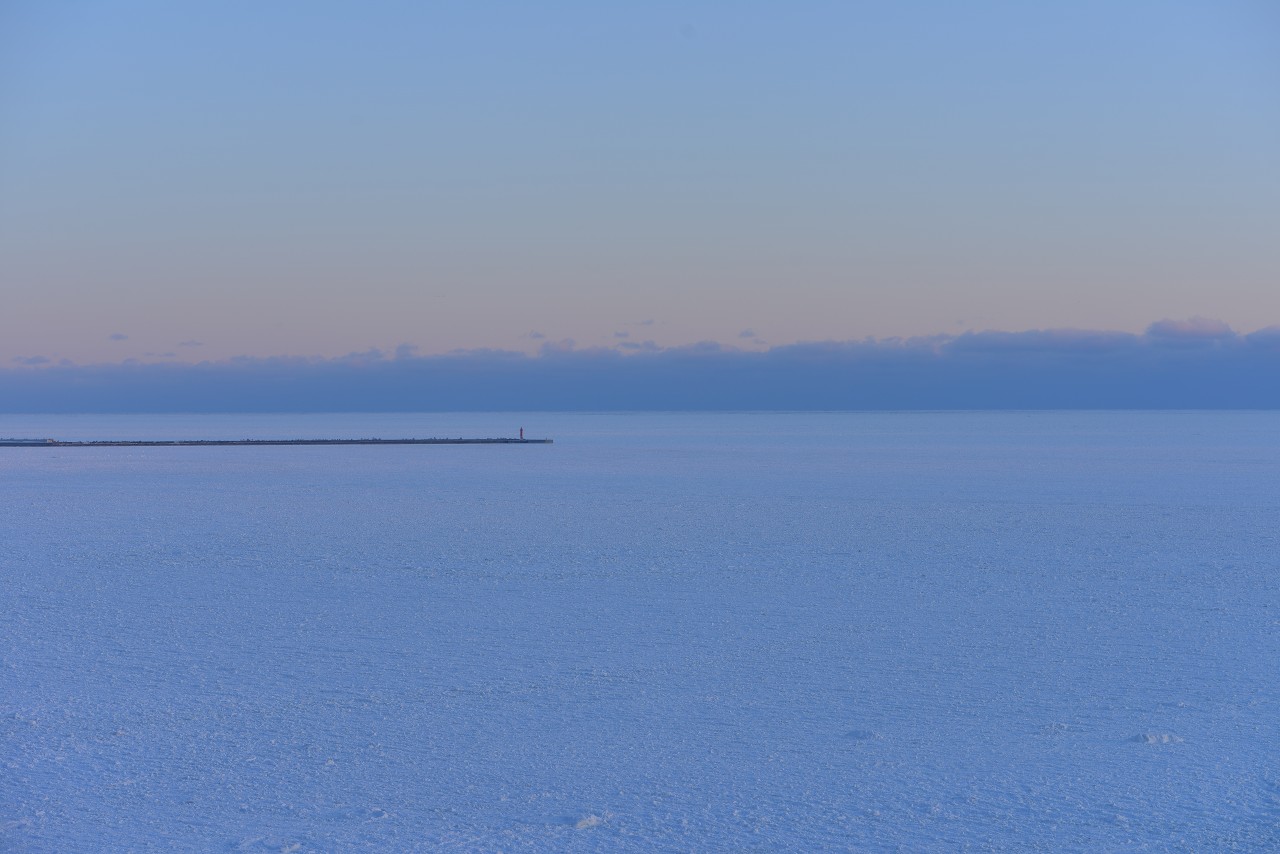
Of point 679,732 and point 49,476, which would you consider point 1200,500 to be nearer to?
point 679,732

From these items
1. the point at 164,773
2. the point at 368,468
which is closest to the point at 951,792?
the point at 164,773

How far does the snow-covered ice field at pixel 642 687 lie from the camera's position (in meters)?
5.65

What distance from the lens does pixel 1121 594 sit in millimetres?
11414

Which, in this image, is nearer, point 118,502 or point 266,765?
point 266,765

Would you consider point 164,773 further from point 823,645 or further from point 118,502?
point 118,502

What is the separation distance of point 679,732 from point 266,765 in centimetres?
230

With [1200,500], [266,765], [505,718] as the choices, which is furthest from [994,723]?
[1200,500]

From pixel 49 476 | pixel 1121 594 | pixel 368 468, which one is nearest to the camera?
pixel 1121 594

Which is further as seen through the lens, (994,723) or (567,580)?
(567,580)

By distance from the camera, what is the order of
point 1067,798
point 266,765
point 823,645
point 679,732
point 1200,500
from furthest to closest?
point 1200,500
point 823,645
point 679,732
point 266,765
point 1067,798

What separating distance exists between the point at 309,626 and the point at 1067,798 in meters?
6.40

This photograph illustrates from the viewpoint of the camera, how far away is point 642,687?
25.9ft

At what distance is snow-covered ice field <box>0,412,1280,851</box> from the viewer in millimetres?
5648

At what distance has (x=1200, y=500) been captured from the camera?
22.0m
